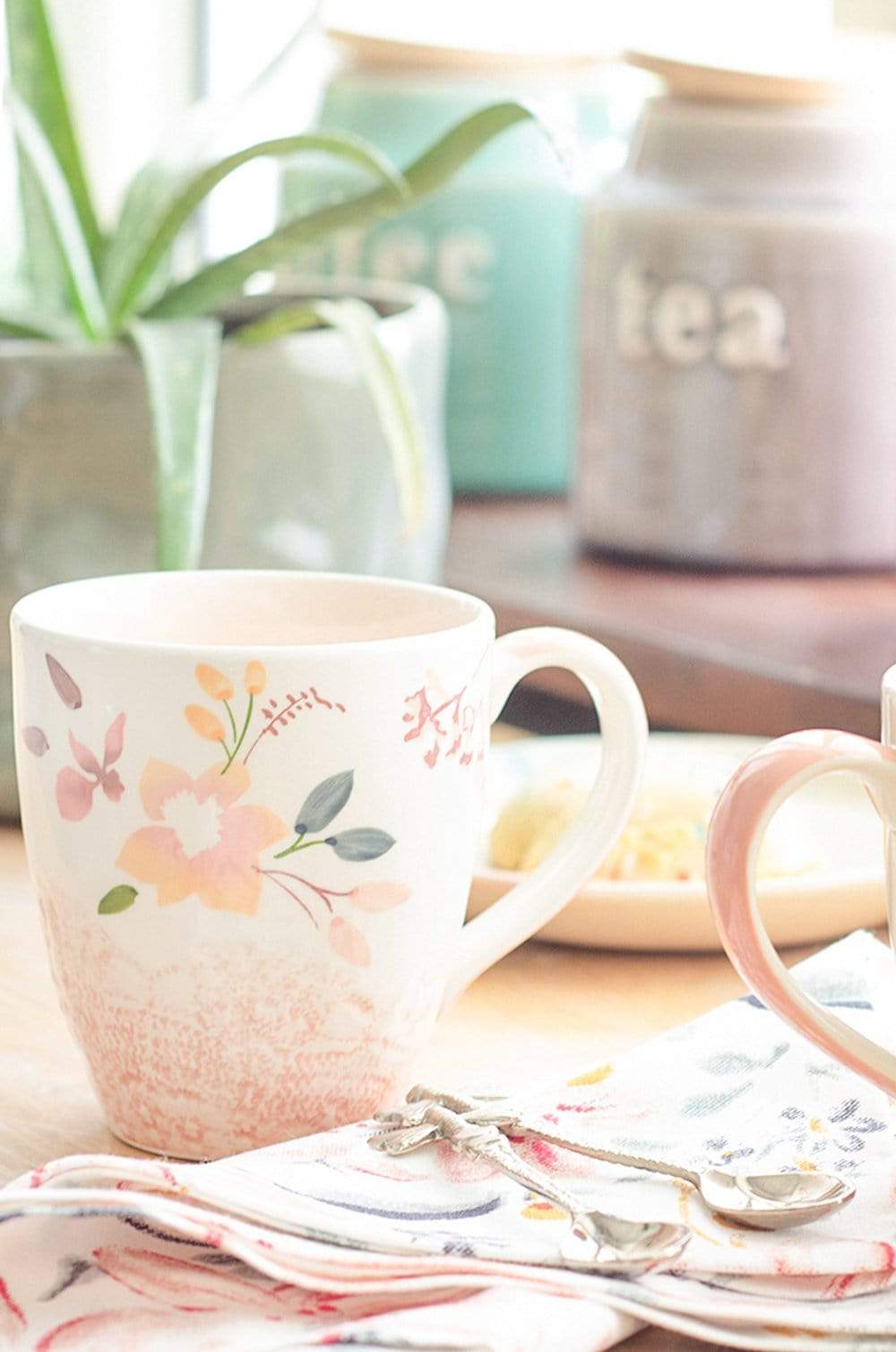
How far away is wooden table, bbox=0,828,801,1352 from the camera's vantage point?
385 millimetres

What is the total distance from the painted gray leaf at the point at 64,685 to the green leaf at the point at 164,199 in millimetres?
248

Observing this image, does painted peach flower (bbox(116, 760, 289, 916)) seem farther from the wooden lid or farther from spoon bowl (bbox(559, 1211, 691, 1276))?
the wooden lid

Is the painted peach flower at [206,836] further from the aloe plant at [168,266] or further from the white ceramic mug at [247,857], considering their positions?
the aloe plant at [168,266]

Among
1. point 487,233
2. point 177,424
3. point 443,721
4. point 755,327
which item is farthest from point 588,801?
point 487,233

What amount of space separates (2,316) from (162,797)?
0.90 feet

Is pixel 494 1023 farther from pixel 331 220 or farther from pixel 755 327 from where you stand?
pixel 755 327

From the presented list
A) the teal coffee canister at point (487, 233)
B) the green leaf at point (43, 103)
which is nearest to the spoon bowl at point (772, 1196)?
the green leaf at point (43, 103)

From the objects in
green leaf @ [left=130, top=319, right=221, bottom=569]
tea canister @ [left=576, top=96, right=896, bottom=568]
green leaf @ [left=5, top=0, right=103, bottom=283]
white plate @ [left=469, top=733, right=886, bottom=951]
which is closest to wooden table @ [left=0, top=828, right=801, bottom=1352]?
white plate @ [left=469, top=733, right=886, bottom=951]

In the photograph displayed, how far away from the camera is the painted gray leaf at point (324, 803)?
34 cm

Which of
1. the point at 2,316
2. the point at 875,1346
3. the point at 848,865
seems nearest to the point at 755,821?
the point at 875,1346

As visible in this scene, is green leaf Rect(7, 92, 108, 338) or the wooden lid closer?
green leaf Rect(7, 92, 108, 338)

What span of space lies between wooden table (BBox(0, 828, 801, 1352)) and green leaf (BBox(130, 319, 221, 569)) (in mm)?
109

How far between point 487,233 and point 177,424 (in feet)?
1.50

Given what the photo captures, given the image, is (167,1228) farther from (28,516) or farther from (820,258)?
(820,258)
